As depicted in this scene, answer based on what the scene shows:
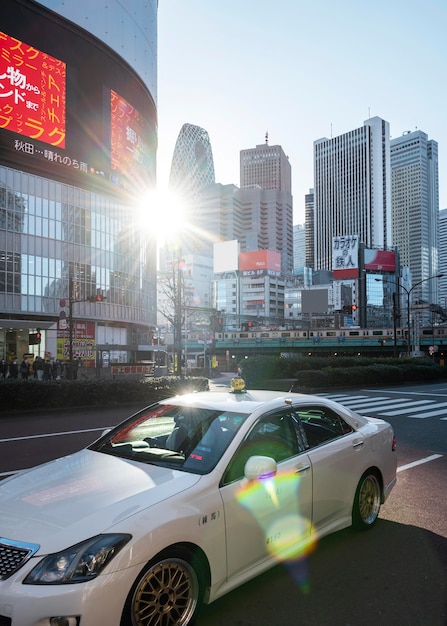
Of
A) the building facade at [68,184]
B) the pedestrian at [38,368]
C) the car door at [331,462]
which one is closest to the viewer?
the car door at [331,462]

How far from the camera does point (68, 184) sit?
52.1 meters

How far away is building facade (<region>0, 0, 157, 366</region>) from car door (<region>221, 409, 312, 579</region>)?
37056 mm

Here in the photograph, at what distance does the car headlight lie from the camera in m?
2.65

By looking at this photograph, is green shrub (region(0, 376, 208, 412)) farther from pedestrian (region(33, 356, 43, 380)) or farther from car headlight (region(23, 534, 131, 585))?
pedestrian (region(33, 356, 43, 380))

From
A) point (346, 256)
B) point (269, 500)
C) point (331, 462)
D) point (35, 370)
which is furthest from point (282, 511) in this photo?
point (346, 256)

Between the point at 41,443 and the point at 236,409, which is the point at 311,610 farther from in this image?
the point at 41,443

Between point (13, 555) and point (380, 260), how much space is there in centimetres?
16252

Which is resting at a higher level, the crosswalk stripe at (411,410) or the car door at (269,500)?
the car door at (269,500)

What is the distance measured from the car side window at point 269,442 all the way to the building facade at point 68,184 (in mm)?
36937

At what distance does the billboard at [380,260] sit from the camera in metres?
156

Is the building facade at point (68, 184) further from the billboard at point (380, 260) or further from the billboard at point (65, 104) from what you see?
the billboard at point (380, 260)

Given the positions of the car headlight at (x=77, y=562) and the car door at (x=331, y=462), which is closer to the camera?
the car headlight at (x=77, y=562)

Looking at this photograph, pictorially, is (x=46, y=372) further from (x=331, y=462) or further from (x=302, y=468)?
(x=302, y=468)

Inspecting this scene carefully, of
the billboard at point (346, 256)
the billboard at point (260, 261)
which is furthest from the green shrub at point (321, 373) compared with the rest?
the billboard at point (260, 261)
